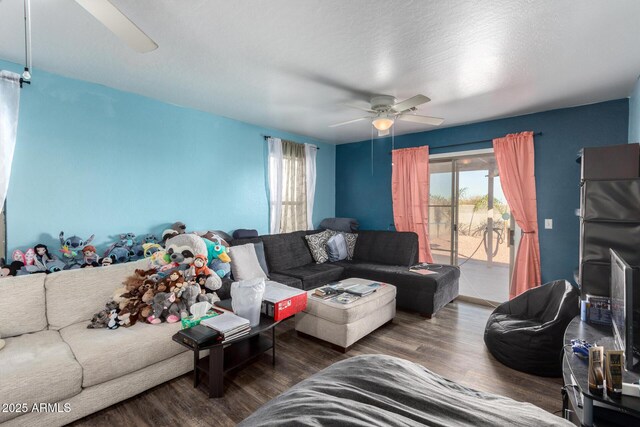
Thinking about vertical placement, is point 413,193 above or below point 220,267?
above

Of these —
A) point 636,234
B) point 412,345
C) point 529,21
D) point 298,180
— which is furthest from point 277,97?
point 636,234

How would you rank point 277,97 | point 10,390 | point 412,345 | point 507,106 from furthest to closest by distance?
point 507,106 → point 277,97 → point 412,345 → point 10,390

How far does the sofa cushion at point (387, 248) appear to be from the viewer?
4340mm

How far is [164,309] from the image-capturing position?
91.0 inches

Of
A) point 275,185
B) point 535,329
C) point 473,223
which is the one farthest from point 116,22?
point 473,223

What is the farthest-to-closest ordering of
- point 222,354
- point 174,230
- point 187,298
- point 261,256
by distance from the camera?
point 261,256 < point 174,230 < point 187,298 < point 222,354

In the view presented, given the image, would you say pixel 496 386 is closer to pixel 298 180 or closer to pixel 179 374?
pixel 179 374

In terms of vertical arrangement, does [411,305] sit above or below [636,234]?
below

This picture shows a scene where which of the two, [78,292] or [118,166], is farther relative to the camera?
[118,166]

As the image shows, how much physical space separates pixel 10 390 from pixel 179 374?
37.3 inches

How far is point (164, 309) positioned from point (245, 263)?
3.80ft

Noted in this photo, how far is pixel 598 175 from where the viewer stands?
2.11 m

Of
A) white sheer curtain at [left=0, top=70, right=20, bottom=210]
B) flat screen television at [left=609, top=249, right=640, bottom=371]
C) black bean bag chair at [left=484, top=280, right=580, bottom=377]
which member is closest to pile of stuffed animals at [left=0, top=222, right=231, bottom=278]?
white sheer curtain at [left=0, top=70, right=20, bottom=210]

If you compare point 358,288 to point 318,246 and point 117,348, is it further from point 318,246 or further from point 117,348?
point 117,348
